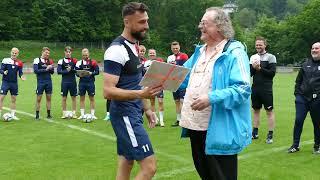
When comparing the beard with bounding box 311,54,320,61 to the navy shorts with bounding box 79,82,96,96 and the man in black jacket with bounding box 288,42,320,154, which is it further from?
the navy shorts with bounding box 79,82,96,96

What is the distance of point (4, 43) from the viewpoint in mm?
68000

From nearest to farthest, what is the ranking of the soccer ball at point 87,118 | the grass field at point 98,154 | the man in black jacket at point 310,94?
the grass field at point 98,154 < the man in black jacket at point 310,94 < the soccer ball at point 87,118

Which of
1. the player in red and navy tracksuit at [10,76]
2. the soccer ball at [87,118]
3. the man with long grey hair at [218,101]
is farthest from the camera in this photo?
the player in red and navy tracksuit at [10,76]

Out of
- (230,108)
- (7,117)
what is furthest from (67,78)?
(230,108)

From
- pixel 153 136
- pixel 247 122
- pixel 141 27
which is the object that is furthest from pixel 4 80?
pixel 247 122

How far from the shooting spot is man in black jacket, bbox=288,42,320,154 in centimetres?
890

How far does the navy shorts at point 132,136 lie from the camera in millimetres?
5109

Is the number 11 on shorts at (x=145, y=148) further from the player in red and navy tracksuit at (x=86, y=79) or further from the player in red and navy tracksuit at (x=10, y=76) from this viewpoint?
the player in red and navy tracksuit at (x=10, y=76)

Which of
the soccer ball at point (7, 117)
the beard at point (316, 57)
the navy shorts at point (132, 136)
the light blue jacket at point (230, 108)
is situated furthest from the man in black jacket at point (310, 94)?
the soccer ball at point (7, 117)

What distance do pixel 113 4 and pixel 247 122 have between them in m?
78.7

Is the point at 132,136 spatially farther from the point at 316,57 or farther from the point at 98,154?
the point at 316,57

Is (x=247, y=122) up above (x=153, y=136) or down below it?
above

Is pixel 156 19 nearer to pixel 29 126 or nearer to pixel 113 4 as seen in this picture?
pixel 113 4

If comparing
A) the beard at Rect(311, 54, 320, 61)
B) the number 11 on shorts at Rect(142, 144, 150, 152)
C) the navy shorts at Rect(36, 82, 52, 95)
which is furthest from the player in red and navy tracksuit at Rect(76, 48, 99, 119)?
the number 11 on shorts at Rect(142, 144, 150, 152)
